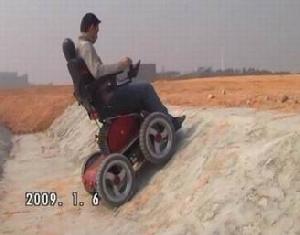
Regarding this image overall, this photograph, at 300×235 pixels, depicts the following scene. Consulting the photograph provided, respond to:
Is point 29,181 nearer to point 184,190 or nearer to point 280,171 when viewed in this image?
point 184,190

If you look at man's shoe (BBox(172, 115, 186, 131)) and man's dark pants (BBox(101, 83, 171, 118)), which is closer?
man's dark pants (BBox(101, 83, 171, 118))

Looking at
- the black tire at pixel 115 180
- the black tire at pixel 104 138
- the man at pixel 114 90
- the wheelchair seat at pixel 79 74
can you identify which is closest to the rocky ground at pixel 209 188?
the black tire at pixel 115 180

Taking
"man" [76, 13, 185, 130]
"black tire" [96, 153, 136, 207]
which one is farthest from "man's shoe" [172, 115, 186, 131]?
"black tire" [96, 153, 136, 207]

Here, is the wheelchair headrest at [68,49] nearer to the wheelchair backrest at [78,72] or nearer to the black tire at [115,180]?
the wheelchair backrest at [78,72]

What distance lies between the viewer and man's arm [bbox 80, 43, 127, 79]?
8.15 m

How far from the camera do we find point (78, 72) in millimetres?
8211

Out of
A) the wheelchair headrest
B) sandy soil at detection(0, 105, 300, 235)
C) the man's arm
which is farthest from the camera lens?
the wheelchair headrest

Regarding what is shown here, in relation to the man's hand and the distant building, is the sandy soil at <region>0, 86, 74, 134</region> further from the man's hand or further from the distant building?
the distant building

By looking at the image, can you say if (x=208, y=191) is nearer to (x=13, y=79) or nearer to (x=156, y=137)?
(x=156, y=137)

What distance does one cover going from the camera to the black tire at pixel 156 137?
8.55 meters

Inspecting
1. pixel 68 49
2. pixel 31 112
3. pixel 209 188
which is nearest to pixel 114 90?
pixel 68 49

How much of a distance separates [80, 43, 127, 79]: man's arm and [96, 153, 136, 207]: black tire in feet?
4.00

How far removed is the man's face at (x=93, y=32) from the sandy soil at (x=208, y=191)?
214 cm

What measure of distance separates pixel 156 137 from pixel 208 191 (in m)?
1.90
